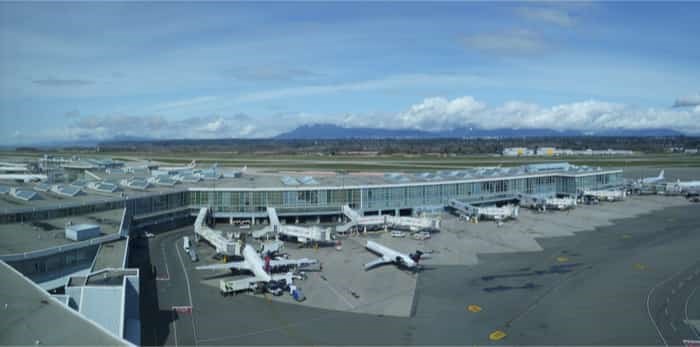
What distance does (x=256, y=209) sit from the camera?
7969 cm

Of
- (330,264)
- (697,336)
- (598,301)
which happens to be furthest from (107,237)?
(697,336)

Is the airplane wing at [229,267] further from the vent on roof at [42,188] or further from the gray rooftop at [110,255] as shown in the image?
the vent on roof at [42,188]

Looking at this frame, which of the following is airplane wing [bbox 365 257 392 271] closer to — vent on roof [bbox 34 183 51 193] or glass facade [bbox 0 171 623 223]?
glass facade [bbox 0 171 623 223]

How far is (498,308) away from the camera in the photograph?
42188 millimetres

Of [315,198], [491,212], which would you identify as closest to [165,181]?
[315,198]

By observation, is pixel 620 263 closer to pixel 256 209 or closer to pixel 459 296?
pixel 459 296

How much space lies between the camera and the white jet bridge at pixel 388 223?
7075 centimetres

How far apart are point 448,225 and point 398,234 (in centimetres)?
1116

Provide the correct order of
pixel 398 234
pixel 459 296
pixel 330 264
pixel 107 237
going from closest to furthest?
1. pixel 459 296
2. pixel 107 237
3. pixel 330 264
4. pixel 398 234

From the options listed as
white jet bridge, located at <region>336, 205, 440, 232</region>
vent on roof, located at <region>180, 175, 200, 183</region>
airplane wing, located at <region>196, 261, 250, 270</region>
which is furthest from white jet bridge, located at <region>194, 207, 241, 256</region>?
vent on roof, located at <region>180, 175, 200, 183</region>

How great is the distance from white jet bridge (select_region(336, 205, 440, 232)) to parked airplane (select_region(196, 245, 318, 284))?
18018 millimetres

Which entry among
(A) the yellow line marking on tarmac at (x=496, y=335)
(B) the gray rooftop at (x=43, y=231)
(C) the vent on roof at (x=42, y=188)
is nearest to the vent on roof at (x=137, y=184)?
(C) the vent on roof at (x=42, y=188)

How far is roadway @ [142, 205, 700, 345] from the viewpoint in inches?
1428

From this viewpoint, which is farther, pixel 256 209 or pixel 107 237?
pixel 256 209
